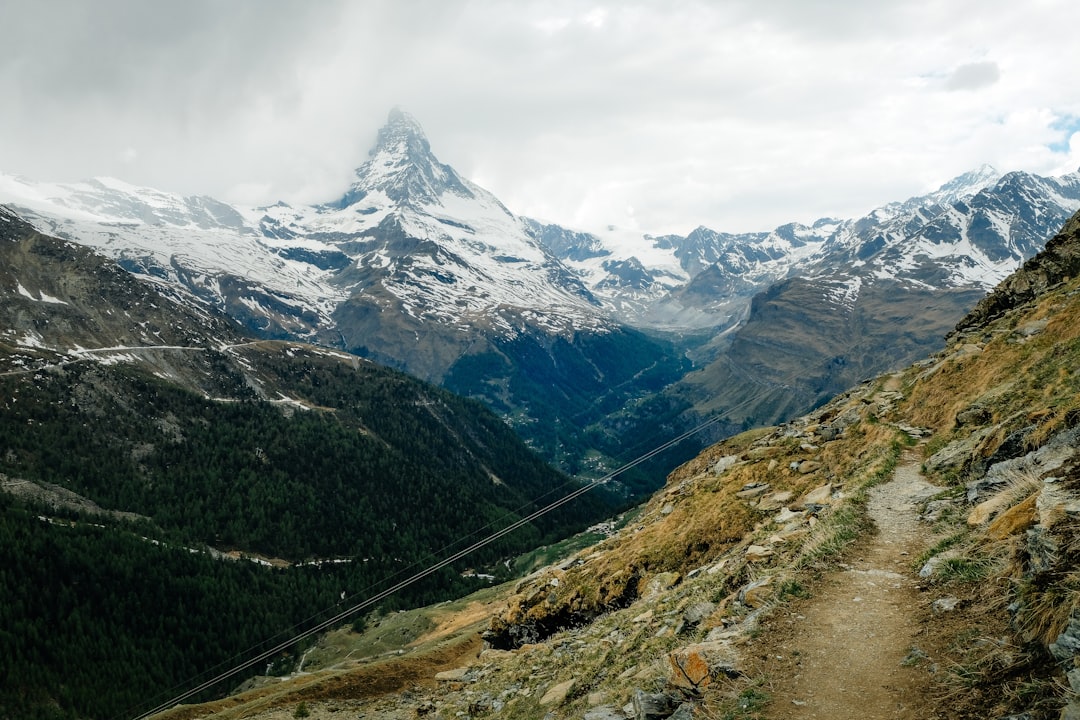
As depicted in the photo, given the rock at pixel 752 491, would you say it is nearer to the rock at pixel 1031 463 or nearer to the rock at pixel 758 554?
the rock at pixel 758 554

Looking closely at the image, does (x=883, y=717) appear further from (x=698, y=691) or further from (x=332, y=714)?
(x=332, y=714)

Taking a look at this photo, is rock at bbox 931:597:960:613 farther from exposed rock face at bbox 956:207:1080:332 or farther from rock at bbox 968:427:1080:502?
exposed rock face at bbox 956:207:1080:332

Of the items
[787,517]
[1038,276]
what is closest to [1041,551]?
[787,517]

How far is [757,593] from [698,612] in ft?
9.30

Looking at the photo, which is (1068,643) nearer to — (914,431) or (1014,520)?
(1014,520)

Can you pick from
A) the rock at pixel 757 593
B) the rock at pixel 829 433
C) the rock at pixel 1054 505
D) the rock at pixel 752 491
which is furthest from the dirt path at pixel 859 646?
the rock at pixel 829 433

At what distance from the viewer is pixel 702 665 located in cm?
→ 1294

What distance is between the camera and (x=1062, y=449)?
15797mm

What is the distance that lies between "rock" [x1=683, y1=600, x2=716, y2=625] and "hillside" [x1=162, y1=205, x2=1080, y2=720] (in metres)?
0.09

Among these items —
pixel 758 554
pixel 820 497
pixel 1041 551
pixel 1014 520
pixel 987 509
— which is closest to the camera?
pixel 1041 551

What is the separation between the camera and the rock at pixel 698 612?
17.6 meters

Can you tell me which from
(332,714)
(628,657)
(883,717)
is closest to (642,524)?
(332,714)

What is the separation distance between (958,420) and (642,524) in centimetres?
2564

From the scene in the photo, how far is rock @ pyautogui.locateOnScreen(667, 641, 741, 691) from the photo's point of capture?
12.6 meters
